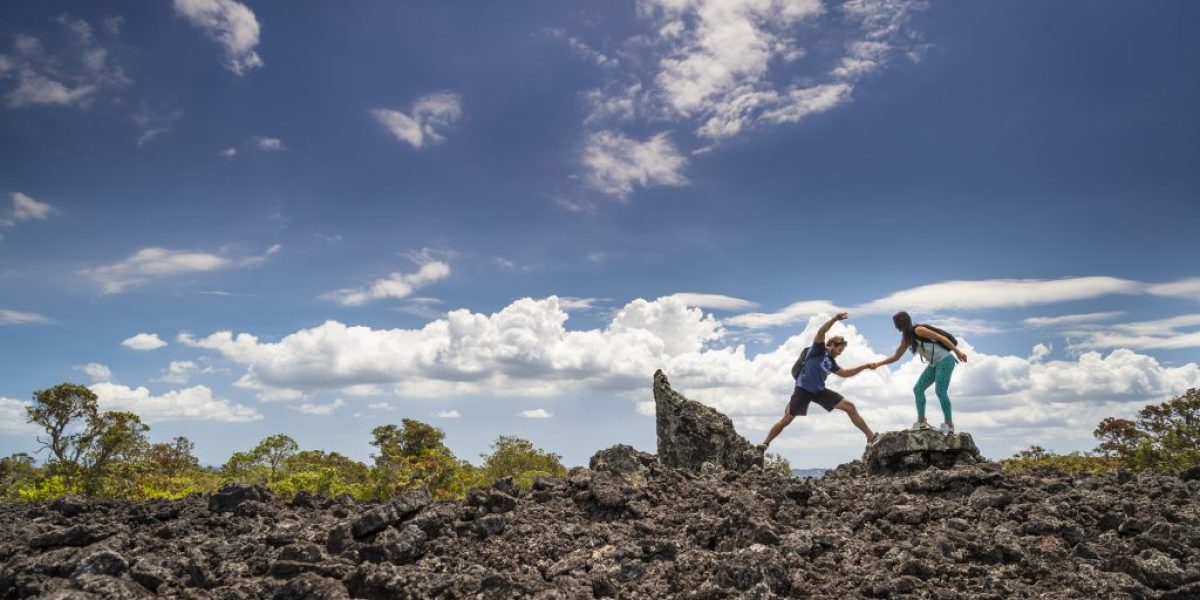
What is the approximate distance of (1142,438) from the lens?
22.2 meters

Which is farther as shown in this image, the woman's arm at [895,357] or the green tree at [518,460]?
the green tree at [518,460]

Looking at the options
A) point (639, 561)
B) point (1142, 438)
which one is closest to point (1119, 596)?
point (639, 561)

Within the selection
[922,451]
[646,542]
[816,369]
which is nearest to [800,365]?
[816,369]

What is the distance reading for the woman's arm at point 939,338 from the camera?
589 inches

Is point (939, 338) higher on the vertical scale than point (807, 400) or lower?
higher

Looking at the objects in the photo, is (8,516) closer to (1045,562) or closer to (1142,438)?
(1045,562)

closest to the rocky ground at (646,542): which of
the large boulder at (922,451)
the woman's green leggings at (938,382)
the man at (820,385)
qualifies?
the large boulder at (922,451)

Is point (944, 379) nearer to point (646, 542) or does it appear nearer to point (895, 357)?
point (895, 357)

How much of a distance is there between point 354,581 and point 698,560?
11.3 ft

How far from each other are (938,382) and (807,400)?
252 cm

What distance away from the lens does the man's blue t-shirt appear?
1589 centimetres

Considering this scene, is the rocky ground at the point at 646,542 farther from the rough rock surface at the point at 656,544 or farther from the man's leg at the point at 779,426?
the man's leg at the point at 779,426

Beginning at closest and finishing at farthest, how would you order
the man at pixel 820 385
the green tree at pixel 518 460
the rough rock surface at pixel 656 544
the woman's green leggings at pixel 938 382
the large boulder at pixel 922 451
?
the rough rock surface at pixel 656 544
the large boulder at pixel 922 451
the woman's green leggings at pixel 938 382
the man at pixel 820 385
the green tree at pixel 518 460

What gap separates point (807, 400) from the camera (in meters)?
16.1
